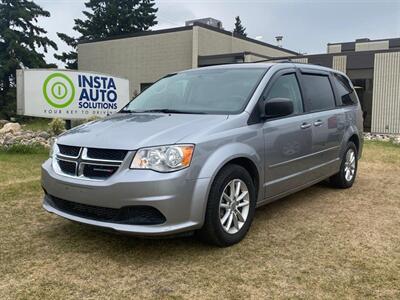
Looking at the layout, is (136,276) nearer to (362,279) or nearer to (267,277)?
(267,277)

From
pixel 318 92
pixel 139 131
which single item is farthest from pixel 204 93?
pixel 318 92

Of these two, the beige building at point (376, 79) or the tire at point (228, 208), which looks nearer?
the tire at point (228, 208)

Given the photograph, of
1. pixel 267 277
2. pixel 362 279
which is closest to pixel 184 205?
pixel 267 277

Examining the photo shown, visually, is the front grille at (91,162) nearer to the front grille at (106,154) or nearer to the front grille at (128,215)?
the front grille at (106,154)

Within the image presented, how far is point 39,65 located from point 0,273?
35.0 meters

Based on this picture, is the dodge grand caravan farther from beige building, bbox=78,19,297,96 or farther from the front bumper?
beige building, bbox=78,19,297,96

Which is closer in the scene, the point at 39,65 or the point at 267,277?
the point at 267,277

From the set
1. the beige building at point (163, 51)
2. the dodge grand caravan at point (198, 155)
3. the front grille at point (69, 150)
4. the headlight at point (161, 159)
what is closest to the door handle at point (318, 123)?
the dodge grand caravan at point (198, 155)

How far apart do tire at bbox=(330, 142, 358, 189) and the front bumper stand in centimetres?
334

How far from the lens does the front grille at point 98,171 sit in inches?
143

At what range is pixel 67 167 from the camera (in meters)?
3.98

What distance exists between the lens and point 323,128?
5.56 metres

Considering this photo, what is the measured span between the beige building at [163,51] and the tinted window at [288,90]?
19.8 metres

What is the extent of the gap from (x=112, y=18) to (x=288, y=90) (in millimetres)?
46255
